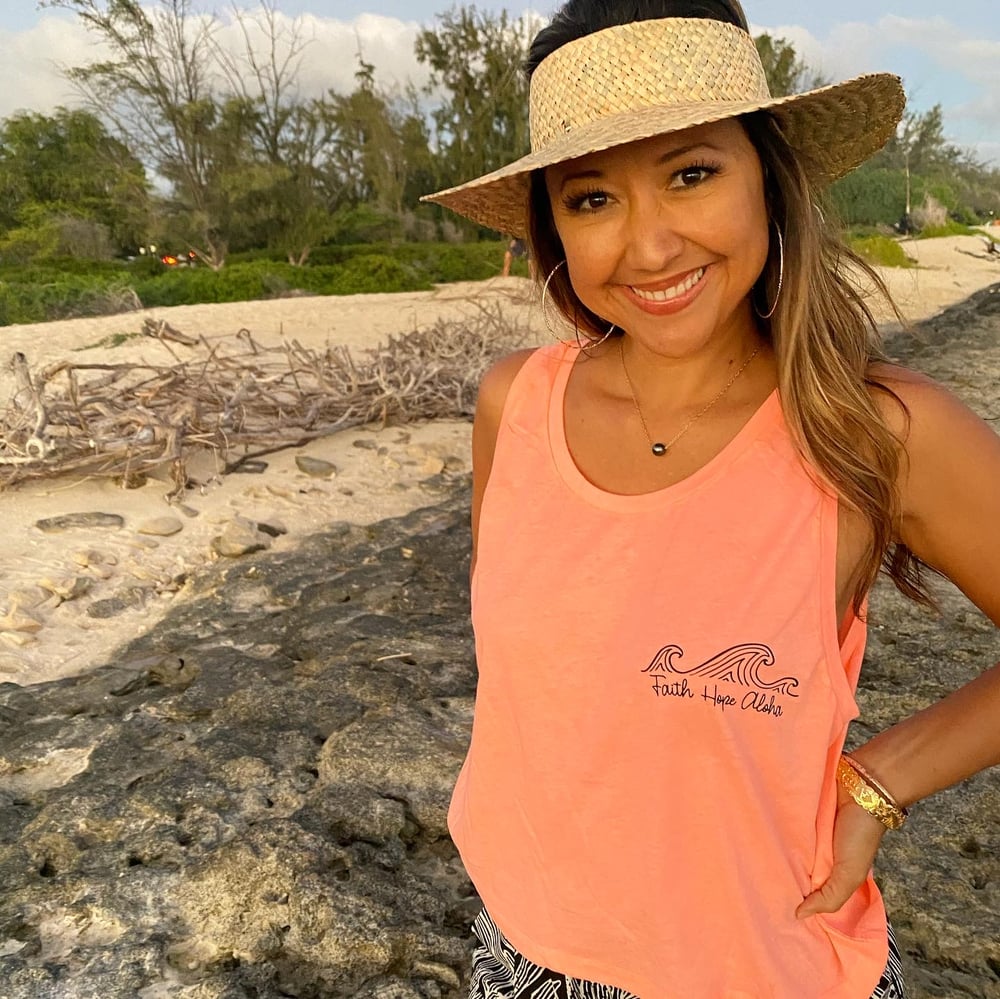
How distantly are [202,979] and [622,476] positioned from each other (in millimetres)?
1150

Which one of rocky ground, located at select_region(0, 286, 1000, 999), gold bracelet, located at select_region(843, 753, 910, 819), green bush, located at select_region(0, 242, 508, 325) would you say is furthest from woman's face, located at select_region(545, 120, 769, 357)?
green bush, located at select_region(0, 242, 508, 325)

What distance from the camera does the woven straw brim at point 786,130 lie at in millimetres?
1055

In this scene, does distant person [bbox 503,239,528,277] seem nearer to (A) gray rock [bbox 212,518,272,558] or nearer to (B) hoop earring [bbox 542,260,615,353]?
(B) hoop earring [bbox 542,260,615,353]

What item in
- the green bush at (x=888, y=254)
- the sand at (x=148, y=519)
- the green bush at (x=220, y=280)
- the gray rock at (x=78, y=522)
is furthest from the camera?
the green bush at (x=888, y=254)

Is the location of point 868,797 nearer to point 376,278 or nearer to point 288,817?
point 288,817

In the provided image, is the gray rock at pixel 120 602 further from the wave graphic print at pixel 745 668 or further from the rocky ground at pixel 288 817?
the wave graphic print at pixel 745 668

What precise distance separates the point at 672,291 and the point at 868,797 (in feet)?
2.36

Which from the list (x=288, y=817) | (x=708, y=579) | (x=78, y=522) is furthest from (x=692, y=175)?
(x=78, y=522)

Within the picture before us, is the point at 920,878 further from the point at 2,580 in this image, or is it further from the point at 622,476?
the point at 2,580

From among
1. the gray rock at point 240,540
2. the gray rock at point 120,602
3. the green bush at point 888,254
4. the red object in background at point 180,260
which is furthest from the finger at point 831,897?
the red object in background at point 180,260

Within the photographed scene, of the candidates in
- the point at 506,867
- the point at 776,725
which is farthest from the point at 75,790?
the point at 776,725

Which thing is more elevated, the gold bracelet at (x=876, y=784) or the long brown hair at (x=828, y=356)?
the long brown hair at (x=828, y=356)

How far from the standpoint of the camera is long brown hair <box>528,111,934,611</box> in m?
1.07

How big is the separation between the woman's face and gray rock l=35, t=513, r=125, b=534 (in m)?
3.41
